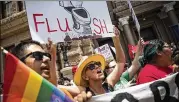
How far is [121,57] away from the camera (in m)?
3.40

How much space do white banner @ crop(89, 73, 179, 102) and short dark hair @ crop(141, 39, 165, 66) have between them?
62 centimetres

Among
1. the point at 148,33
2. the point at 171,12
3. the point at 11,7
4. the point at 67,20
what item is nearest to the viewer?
the point at 67,20

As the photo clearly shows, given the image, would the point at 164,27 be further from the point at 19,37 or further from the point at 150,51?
the point at 150,51

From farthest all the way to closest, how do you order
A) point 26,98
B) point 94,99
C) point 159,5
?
point 159,5 < point 94,99 < point 26,98

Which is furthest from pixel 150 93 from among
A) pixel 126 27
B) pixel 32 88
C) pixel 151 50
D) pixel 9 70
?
pixel 126 27

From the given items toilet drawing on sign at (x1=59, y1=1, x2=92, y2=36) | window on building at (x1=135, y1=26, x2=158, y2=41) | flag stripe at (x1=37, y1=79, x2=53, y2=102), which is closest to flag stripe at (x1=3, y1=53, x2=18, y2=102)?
flag stripe at (x1=37, y1=79, x2=53, y2=102)

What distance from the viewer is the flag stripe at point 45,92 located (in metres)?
1.92

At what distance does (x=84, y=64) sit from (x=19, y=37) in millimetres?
12014

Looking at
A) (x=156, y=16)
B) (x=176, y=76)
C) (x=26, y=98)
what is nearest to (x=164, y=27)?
(x=156, y=16)

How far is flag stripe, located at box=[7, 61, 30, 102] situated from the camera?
1828 mm

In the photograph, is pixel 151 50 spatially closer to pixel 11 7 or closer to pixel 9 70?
pixel 9 70

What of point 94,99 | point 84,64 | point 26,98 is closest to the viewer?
point 26,98

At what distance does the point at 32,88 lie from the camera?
74.4 inches

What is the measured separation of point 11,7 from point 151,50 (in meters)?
13.7
